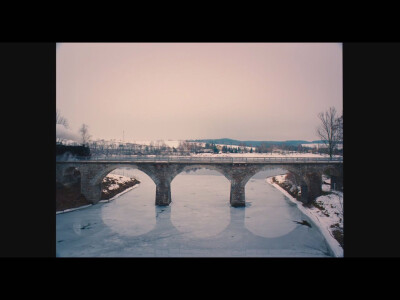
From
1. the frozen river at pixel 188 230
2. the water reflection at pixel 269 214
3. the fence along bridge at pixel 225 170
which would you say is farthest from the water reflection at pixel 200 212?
the water reflection at pixel 269 214

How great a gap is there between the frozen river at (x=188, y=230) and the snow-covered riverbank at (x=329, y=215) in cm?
64

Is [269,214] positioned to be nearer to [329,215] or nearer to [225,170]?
[329,215]

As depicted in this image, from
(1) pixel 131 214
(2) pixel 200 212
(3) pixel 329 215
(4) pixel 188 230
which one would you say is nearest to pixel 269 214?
(3) pixel 329 215

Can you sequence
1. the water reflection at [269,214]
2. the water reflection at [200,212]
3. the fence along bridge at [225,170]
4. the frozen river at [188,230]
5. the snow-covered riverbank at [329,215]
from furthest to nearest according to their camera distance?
the fence along bridge at [225,170] < the water reflection at [269,214] < the water reflection at [200,212] < the snow-covered riverbank at [329,215] < the frozen river at [188,230]

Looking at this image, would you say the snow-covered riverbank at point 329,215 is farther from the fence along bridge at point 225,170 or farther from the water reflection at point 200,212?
the water reflection at point 200,212

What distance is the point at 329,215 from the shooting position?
21.5 meters

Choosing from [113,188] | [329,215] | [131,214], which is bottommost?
[131,214]

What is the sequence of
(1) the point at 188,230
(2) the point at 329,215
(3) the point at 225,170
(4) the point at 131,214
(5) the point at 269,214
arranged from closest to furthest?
(1) the point at 188,230, (2) the point at 329,215, (4) the point at 131,214, (5) the point at 269,214, (3) the point at 225,170

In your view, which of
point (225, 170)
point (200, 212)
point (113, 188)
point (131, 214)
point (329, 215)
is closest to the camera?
point (329, 215)

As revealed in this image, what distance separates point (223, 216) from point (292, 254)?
8.53 metres

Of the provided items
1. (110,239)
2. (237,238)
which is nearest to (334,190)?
(237,238)

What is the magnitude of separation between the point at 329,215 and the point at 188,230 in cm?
1459

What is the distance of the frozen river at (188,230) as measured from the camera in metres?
15.3
